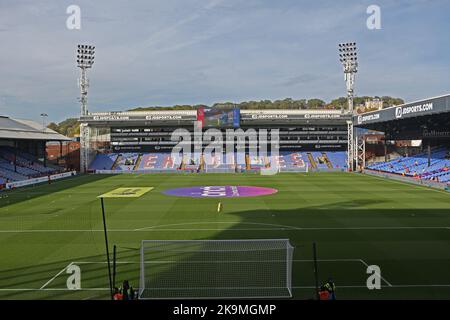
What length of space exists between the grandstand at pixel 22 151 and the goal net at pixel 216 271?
37.8 meters

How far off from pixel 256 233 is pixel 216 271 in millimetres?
6890

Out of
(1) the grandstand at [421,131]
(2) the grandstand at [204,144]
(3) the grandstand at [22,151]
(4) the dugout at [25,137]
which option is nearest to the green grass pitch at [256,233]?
(1) the grandstand at [421,131]

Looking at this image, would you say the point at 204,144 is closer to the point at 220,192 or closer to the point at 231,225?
the point at 220,192

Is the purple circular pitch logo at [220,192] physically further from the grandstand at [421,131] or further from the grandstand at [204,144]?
the grandstand at [204,144]

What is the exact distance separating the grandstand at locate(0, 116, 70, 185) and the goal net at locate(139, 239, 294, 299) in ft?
124

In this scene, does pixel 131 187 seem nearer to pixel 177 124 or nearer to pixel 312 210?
pixel 312 210

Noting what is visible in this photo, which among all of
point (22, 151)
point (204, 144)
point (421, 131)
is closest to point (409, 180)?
point (421, 131)

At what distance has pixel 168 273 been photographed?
14.9m

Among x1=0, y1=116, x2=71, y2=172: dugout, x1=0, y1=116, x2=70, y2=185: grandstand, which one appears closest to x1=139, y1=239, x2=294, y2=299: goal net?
x1=0, y1=116, x2=70, y2=185: grandstand

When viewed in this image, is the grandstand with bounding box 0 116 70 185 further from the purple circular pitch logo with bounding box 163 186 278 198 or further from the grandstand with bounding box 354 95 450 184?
the grandstand with bounding box 354 95 450 184

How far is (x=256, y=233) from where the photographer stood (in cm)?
2153
